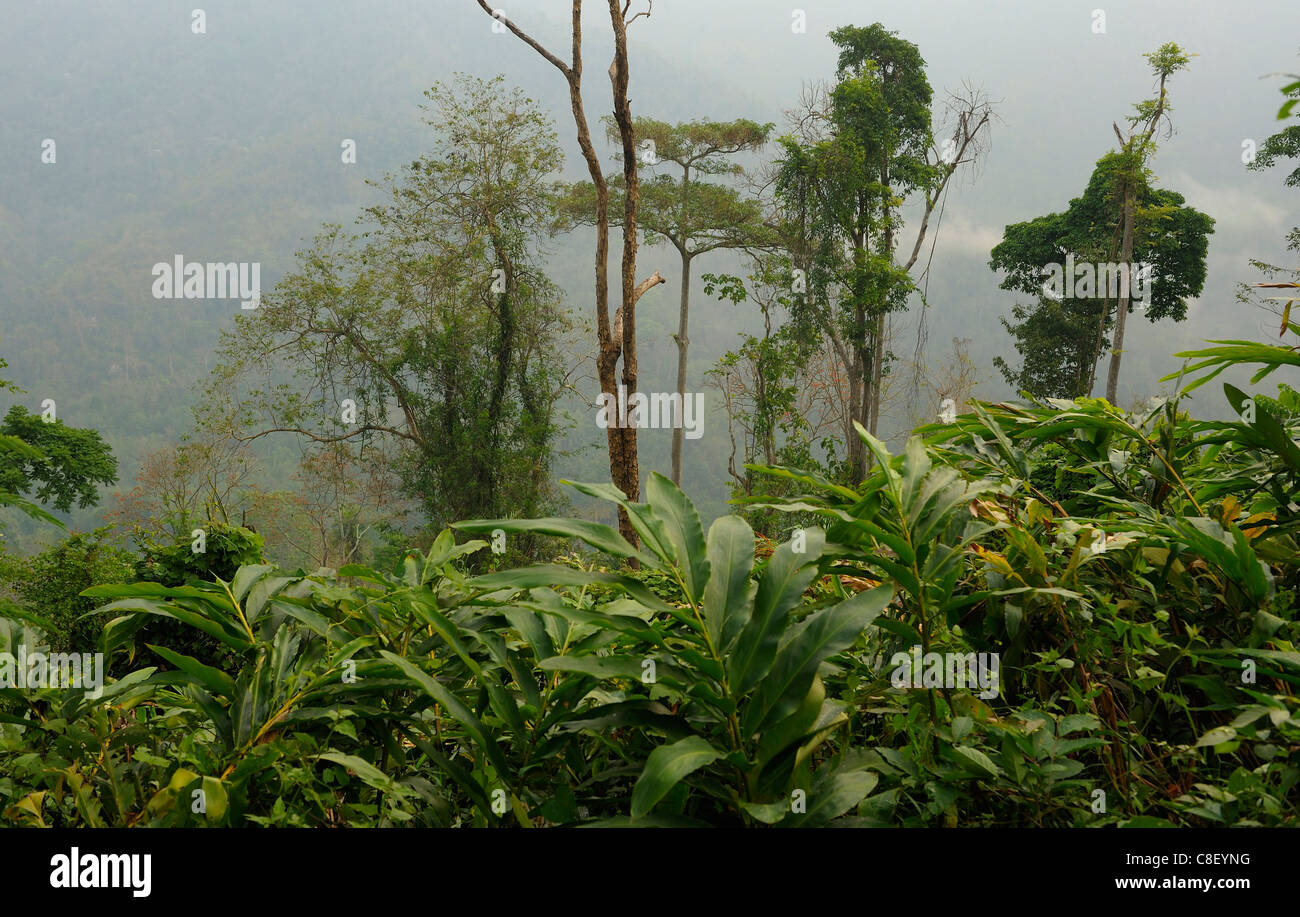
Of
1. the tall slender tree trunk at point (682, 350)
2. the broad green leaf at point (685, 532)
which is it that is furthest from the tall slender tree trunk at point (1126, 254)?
the broad green leaf at point (685, 532)

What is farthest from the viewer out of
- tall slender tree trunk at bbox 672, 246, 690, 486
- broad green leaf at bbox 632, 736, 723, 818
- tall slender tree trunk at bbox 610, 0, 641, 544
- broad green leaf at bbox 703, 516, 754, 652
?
tall slender tree trunk at bbox 672, 246, 690, 486

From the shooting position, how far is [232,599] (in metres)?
0.62

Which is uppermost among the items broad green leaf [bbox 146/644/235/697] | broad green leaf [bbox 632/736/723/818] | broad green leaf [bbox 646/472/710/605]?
broad green leaf [bbox 646/472/710/605]

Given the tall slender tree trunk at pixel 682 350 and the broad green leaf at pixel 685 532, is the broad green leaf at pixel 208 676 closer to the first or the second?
the broad green leaf at pixel 685 532

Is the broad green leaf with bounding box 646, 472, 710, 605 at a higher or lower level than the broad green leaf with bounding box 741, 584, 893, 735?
higher

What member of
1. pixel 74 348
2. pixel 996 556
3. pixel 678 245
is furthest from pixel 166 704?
pixel 74 348

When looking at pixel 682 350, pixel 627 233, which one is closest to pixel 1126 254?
pixel 682 350

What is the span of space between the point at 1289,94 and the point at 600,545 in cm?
52

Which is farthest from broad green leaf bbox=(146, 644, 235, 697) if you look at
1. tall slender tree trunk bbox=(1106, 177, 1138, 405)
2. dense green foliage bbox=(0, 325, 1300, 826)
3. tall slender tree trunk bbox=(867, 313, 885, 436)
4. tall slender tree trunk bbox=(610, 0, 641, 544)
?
tall slender tree trunk bbox=(1106, 177, 1138, 405)

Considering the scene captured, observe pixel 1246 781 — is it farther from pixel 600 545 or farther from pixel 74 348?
pixel 74 348

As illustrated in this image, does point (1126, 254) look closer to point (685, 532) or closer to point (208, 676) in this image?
point (685, 532)

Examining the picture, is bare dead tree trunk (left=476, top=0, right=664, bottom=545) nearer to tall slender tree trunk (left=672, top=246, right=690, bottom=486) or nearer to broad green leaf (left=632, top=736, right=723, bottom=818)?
broad green leaf (left=632, top=736, right=723, bottom=818)

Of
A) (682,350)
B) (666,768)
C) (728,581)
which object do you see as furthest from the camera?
(682,350)

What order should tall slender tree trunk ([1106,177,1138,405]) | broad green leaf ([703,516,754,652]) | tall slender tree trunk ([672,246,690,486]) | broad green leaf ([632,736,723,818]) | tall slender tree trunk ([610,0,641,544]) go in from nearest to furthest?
broad green leaf ([632,736,723,818]), broad green leaf ([703,516,754,652]), tall slender tree trunk ([610,0,641,544]), tall slender tree trunk ([1106,177,1138,405]), tall slender tree trunk ([672,246,690,486])
